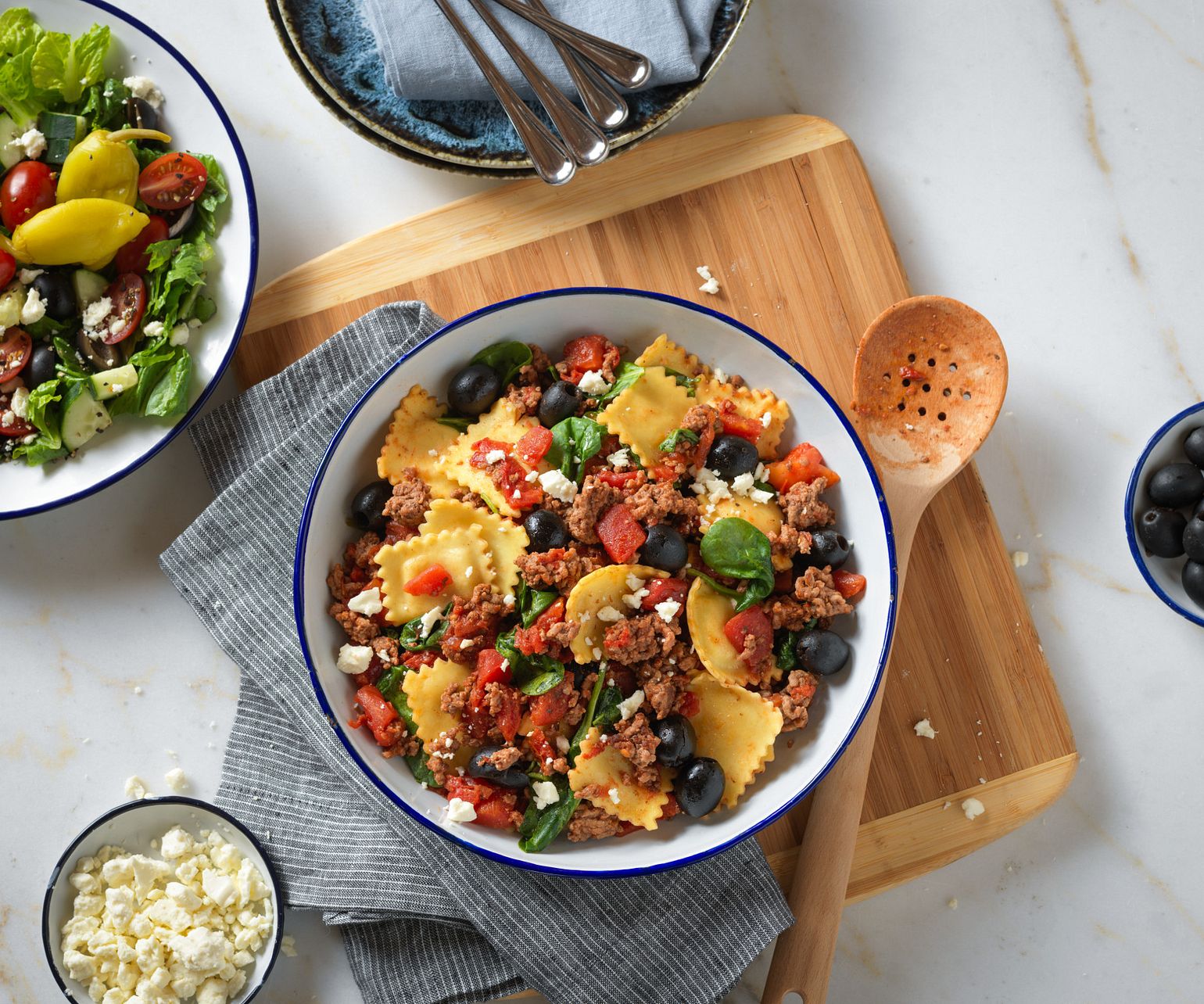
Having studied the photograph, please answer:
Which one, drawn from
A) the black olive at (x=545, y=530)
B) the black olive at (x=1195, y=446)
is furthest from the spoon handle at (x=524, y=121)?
the black olive at (x=1195, y=446)

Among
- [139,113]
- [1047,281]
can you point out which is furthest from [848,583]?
[139,113]

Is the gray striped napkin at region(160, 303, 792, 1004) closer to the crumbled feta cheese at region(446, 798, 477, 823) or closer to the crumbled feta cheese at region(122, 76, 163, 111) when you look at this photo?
the crumbled feta cheese at region(446, 798, 477, 823)

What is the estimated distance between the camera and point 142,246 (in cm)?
376

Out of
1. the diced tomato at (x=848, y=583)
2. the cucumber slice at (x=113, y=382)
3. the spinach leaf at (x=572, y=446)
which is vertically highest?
the cucumber slice at (x=113, y=382)

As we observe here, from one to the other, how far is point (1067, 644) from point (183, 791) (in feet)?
12.2

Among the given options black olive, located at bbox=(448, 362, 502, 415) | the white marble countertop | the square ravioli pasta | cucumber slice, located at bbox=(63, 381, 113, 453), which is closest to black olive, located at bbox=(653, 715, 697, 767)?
the square ravioli pasta

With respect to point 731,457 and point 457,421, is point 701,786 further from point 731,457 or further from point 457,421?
point 457,421

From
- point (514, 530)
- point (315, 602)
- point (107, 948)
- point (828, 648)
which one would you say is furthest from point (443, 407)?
point (107, 948)

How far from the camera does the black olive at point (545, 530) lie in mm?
3240

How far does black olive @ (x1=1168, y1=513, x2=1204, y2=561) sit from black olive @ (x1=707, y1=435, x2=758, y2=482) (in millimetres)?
1920

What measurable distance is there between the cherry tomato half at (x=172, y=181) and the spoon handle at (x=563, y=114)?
3.98 feet

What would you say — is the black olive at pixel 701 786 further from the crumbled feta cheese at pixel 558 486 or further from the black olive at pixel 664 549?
the crumbled feta cheese at pixel 558 486

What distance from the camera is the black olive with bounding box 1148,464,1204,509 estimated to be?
3990 millimetres

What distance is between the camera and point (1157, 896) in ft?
14.0
